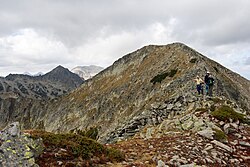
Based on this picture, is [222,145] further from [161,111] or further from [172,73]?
[172,73]

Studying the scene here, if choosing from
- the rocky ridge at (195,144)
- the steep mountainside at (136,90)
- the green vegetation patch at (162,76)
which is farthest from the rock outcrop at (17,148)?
the green vegetation patch at (162,76)

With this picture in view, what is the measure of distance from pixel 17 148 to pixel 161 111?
Answer: 2070 centimetres

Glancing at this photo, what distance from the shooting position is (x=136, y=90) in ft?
248

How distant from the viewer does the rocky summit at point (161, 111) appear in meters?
16.3

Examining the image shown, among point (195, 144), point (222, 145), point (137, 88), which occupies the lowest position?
point (222, 145)

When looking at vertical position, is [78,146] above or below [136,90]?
below

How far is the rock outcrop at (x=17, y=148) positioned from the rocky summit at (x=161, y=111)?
4.38 metres

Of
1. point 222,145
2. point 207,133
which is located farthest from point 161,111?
point 222,145

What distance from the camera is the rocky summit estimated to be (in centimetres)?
1633

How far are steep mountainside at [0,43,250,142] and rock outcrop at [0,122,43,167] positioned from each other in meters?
17.0

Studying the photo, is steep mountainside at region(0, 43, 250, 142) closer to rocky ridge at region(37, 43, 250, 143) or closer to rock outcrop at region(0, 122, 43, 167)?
rocky ridge at region(37, 43, 250, 143)

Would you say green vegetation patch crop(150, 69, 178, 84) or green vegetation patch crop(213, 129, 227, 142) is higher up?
green vegetation patch crop(150, 69, 178, 84)

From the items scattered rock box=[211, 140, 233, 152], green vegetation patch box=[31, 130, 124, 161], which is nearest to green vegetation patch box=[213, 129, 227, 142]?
scattered rock box=[211, 140, 233, 152]

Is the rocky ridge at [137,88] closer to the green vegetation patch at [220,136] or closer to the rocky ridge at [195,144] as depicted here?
the rocky ridge at [195,144]
